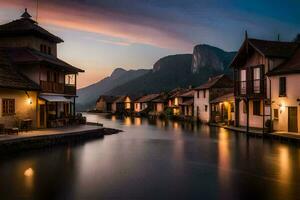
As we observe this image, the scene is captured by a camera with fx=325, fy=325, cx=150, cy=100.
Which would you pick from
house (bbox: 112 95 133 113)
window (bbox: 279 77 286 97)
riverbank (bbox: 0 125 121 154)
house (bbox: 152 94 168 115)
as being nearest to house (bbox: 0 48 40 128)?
riverbank (bbox: 0 125 121 154)

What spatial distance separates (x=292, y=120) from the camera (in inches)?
1224

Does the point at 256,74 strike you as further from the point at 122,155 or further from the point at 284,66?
the point at 122,155

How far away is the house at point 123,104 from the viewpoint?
115m

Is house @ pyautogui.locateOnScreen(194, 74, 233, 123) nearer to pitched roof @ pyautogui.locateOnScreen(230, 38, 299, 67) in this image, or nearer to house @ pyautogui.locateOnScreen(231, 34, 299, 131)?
house @ pyautogui.locateOnScreen(231, 34, 299, 131)

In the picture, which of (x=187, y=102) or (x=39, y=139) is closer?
(x=39, y=139)

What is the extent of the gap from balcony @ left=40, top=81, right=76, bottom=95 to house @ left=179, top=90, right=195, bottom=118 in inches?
1260

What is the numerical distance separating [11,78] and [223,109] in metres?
35.2

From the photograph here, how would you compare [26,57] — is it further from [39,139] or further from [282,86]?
[282,86]

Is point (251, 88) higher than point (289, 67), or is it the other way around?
point (289, 67)

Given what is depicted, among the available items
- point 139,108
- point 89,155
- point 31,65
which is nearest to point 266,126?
point 89,155

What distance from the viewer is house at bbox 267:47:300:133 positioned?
30.7 metres

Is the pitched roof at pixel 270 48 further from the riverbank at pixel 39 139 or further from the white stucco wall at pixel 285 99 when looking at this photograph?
the riverbank at pixel 39 139

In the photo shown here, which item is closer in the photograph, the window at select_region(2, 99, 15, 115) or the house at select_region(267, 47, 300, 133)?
the window at select_region(2, 99, 15, 115)

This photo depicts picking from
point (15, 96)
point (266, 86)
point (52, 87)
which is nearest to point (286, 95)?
point (266, 86)
